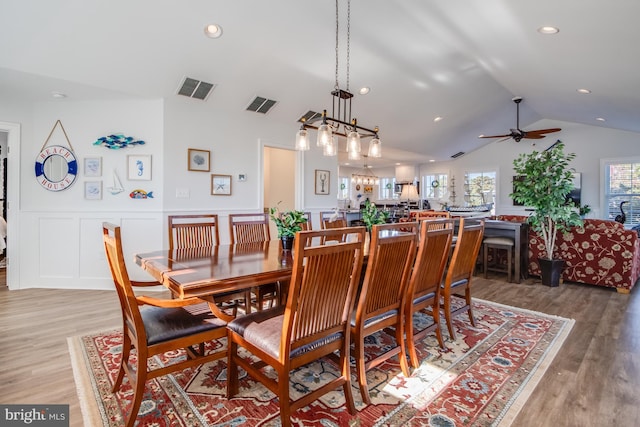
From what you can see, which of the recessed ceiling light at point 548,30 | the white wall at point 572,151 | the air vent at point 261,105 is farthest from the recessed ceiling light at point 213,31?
the white wall at point 572,151

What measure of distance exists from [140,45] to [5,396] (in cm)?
302

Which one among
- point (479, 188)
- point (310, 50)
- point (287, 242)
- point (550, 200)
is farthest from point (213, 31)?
point (479, 188)

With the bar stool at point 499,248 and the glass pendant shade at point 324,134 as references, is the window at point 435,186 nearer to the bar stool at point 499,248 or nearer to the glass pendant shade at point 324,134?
the bar stool at point 499,248

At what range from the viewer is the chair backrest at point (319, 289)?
4.70 ft

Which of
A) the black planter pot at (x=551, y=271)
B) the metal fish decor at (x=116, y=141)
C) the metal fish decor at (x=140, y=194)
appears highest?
the metal fish decor at (x=116, y=141)

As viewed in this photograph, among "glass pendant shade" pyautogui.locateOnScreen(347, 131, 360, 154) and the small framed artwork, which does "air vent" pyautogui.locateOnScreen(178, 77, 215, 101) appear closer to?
the small framed artwork

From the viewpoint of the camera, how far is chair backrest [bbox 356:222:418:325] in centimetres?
177

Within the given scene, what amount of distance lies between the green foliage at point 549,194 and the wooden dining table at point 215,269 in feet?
12.4

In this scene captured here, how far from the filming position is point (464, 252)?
2.70 metres

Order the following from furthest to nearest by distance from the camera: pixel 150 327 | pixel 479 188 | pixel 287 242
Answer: pixel 479 188 → pixel 287 242 → pixel 150 327

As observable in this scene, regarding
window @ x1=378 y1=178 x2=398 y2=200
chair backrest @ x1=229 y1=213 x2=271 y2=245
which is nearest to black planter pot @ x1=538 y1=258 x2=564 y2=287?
chair backrest @ x1=229 y1=213 x2=271 y2=245

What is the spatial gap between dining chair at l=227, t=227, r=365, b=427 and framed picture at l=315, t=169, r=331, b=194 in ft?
13.2

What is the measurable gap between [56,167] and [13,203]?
2.17 feet

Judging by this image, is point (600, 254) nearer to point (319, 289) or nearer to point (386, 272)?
point (386, 272)
